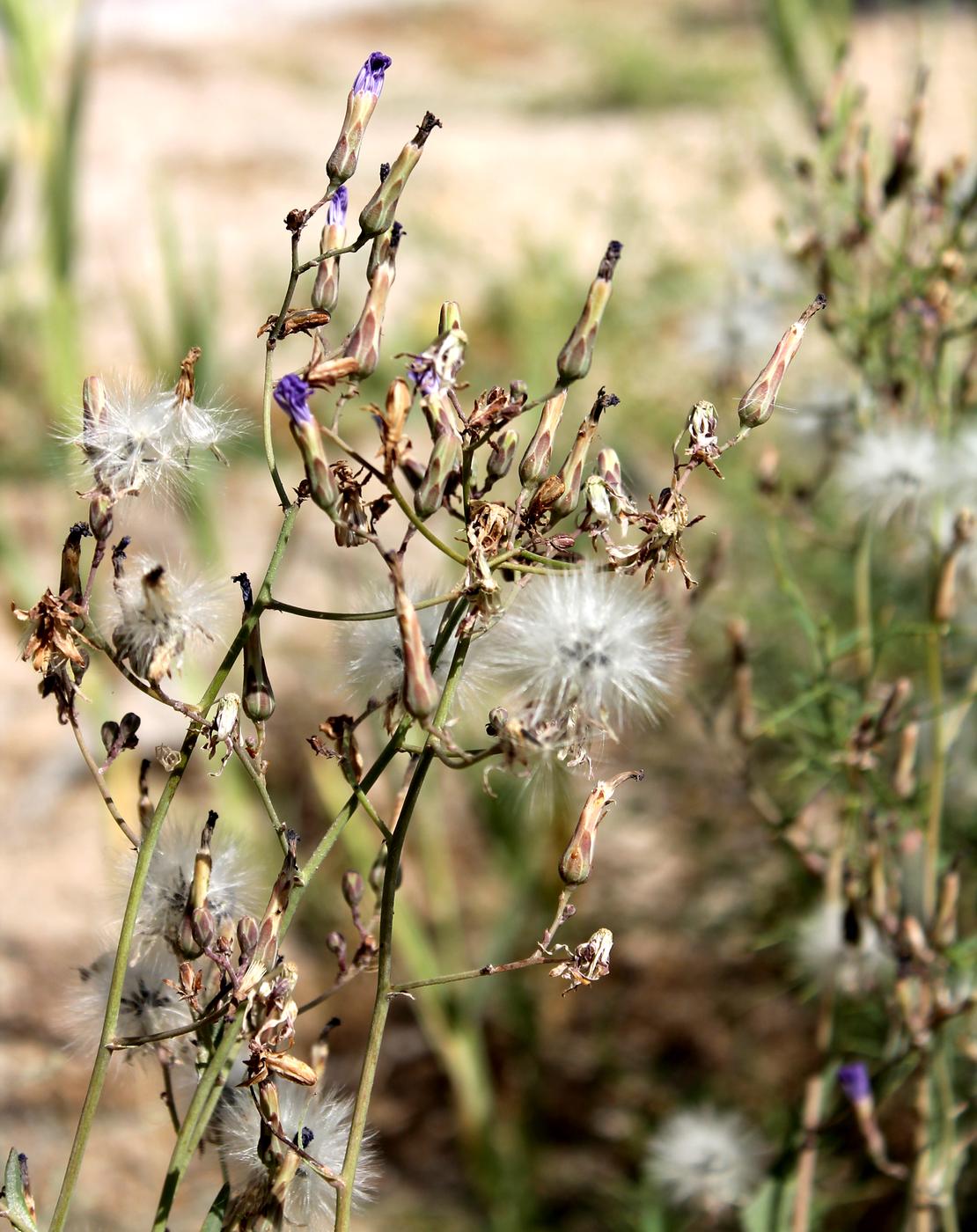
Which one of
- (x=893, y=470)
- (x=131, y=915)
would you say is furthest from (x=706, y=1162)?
(x=131, y=915)

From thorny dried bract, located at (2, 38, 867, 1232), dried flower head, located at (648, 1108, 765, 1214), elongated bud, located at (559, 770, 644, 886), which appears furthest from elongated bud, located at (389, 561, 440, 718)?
dried flower head, located at (648, 1108, 765, 1214)

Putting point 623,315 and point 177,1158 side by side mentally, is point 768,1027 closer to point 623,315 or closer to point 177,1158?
point 623,315

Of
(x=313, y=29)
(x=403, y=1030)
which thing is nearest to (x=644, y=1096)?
(x=403, y=1030)

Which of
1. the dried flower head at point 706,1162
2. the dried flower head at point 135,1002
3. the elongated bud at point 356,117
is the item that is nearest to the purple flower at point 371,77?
the elongated bud at point 356,117

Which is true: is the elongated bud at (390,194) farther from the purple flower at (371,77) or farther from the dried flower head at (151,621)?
the dried flower head at (151,621)

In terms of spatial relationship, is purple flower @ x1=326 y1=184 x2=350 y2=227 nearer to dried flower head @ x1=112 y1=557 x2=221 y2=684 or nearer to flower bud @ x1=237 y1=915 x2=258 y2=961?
dried flower head @ x1=112 y1=557 x2=221 y2=684

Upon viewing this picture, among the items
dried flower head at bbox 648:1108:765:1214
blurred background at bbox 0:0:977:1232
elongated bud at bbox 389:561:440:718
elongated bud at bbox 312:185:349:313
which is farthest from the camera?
blurred background at bbox 0:0:977:1232

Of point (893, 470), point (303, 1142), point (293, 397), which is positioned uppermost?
point (893, 470)

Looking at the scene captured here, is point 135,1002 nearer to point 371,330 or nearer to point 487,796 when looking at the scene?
point 371,330
